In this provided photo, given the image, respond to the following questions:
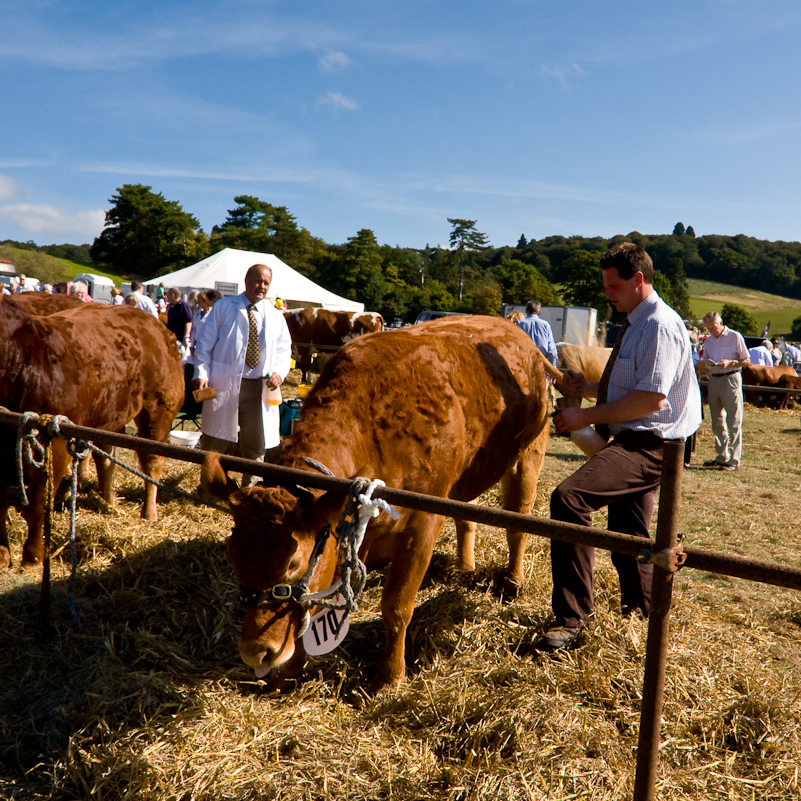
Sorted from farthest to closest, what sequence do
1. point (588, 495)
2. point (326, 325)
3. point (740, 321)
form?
point (740, 321) < point (326, 325) < point (588, 495)

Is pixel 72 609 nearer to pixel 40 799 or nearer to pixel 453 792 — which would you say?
pixel 40 799

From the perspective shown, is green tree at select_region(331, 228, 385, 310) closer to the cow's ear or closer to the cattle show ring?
the cattle show ring

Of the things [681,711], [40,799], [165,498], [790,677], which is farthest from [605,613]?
[165,498]

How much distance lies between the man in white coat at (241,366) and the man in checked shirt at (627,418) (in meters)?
3.22

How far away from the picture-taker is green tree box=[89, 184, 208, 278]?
275ft

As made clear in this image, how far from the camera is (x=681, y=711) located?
279 cm

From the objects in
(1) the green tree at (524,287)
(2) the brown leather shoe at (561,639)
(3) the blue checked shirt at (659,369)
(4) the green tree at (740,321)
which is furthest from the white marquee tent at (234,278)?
(4) the green tree at (740,321)

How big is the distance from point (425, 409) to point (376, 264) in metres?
76.1

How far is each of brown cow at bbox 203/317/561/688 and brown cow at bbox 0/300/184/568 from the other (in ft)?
7.77

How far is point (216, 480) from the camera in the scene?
2.48 metres

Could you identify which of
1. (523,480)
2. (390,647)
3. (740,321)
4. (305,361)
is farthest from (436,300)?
(390,647)

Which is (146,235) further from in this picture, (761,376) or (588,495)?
(588,495)

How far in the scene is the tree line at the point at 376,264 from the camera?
2918 inches

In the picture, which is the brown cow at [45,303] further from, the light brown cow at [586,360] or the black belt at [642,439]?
the black belt at [642,439]
